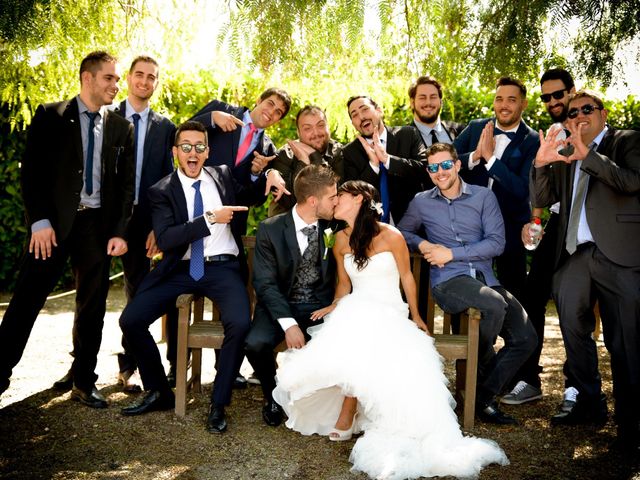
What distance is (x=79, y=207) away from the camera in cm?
518

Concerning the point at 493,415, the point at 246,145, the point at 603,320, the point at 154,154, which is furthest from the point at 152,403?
the point at 603,320

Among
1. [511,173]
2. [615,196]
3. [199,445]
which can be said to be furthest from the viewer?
[511,173]

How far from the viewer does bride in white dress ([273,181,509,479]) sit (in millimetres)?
4145

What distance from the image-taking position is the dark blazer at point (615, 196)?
4547 mm

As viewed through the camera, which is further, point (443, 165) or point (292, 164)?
point (292, 164)

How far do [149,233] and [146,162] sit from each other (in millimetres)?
547

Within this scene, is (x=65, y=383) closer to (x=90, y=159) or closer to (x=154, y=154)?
(x=90, y=159)

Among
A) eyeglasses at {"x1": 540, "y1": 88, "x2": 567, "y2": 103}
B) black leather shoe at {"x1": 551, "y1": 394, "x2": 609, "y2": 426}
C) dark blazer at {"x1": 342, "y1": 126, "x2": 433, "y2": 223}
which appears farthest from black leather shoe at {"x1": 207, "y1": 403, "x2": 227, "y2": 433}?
eyeglasses at {"x1": 540, "y1": 88, "x2": 567, "y2": 103}

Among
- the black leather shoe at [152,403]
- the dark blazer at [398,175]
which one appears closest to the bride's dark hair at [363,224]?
the dark blazer at [398,175]

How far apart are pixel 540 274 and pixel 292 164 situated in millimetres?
2076

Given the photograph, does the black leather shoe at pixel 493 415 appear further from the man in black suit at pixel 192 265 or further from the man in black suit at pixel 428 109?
the man in black suit at pixel 428 109

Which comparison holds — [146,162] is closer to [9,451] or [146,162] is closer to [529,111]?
[9,451]

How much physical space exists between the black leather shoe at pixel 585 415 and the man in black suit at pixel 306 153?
239 cm

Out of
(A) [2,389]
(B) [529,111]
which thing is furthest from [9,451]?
(B) [529,111]
